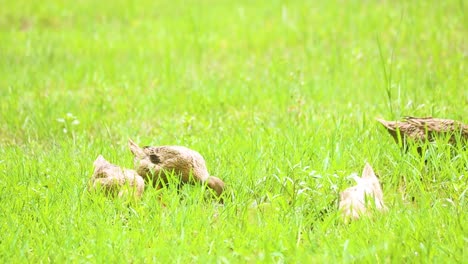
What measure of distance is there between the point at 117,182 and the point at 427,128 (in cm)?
179

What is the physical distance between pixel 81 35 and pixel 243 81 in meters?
2.85

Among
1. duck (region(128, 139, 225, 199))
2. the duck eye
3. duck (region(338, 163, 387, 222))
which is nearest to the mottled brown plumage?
duck (region(338, 163, 387, 222))

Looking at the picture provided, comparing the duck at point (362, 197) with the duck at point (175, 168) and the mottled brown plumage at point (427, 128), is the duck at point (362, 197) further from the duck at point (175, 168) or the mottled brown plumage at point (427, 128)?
the duck at point (175, 168)

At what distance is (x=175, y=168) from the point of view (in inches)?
142

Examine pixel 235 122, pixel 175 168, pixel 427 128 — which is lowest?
pixel 235 122

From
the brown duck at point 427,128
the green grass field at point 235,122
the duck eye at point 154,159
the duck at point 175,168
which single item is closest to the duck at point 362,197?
the green grass field at point 235,122

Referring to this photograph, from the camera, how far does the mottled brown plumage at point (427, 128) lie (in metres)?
3.83

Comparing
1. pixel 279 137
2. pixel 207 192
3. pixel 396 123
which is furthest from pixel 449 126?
pixel 207 192

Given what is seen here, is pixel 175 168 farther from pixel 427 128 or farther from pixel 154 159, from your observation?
pixel 427 128

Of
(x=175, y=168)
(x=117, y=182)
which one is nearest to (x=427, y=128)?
(x=175, y=168)

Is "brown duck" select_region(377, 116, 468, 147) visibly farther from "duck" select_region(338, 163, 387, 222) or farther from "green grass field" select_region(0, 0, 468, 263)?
"duck" select_region(338, 163, 387, 222)

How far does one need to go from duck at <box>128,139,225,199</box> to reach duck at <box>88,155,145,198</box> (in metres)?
0.11

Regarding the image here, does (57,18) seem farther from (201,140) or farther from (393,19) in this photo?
(201,140)

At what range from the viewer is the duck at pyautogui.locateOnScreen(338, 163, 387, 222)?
3252mm
